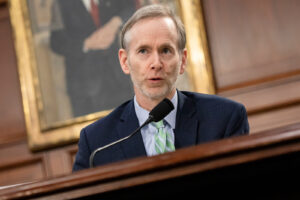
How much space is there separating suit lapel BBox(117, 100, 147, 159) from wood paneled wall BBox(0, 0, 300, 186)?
1634mm

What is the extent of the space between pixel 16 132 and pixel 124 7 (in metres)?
1.52

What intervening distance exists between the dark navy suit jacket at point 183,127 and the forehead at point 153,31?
31 centimetres

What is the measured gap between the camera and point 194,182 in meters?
1.08

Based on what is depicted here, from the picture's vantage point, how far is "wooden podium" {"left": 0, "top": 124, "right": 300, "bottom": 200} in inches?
40.3

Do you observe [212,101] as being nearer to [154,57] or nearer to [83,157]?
[154,57]

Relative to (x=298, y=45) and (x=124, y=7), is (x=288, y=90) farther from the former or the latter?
(x=124, y=7)

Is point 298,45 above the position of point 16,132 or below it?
above

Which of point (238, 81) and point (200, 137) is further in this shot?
point (238, 81)

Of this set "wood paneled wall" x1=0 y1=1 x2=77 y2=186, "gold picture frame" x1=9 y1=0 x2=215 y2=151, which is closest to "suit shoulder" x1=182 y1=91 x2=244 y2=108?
"gold picture frame" x1=9 y1=0 x2=215 y2=151

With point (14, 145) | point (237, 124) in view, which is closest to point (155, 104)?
point (237, 124)

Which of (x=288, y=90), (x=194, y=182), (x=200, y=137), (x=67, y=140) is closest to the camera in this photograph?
(x=194, y=182)

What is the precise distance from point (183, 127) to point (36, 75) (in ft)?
7.69

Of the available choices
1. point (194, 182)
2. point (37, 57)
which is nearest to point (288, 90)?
point (37, 57)

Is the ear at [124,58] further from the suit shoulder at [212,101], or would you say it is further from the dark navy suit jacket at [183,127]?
the suit shoulder at [212,101]
